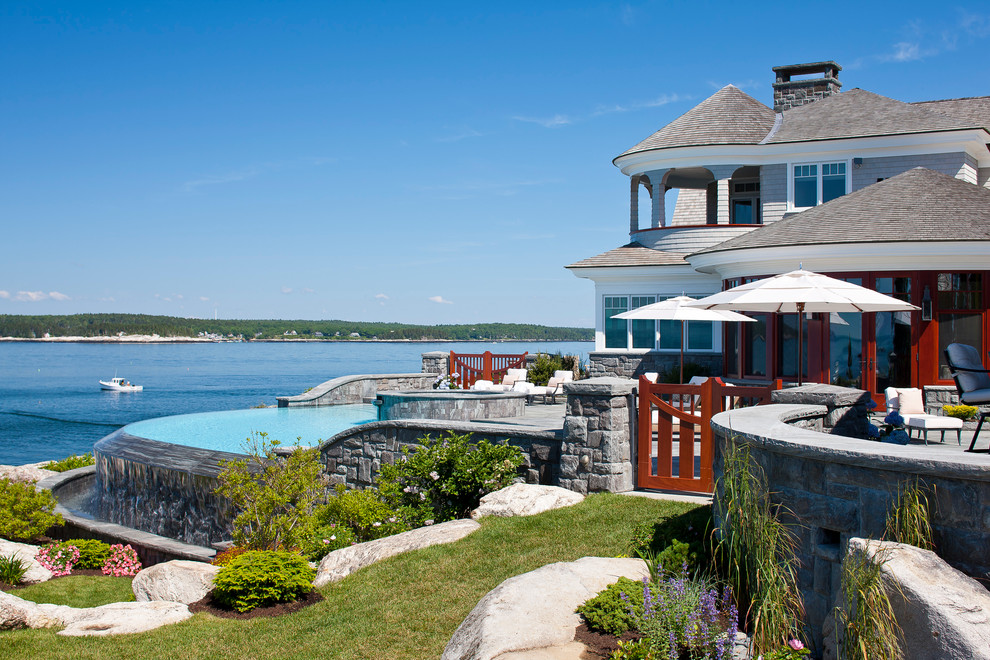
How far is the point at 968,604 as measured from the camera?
Answer: 404cm

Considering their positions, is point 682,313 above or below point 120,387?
above

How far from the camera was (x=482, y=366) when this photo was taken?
24.6 metres

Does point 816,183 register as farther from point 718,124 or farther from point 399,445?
point 399,445

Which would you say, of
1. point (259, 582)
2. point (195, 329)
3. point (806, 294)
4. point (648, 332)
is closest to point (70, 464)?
point (259, 582)

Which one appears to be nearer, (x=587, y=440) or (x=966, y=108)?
(x=587, y=440)

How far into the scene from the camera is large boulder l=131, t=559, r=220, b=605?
8.37 m

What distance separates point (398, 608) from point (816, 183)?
16294mm

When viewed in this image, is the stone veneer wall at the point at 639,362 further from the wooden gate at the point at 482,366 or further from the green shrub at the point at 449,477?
the green shrub at the point at 449,477

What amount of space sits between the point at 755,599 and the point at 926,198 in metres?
12.8

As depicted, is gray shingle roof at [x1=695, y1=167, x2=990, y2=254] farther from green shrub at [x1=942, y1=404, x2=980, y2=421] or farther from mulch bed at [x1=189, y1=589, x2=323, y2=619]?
mulch bed at [x1=189, y1=589, x2=323, y2=619]

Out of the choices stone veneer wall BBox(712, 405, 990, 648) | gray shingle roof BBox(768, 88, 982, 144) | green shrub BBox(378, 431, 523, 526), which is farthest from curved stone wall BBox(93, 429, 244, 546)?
gray shingle roof BBox(768, 88, 982, 144)

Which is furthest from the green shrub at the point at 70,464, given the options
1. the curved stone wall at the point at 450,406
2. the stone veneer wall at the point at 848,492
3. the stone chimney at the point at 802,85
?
the stone chimney at the point at 802,85

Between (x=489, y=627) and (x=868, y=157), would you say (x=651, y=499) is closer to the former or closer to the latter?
(x=489, y=627)

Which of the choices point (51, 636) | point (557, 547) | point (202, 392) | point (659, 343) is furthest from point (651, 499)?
point (202, 392)
